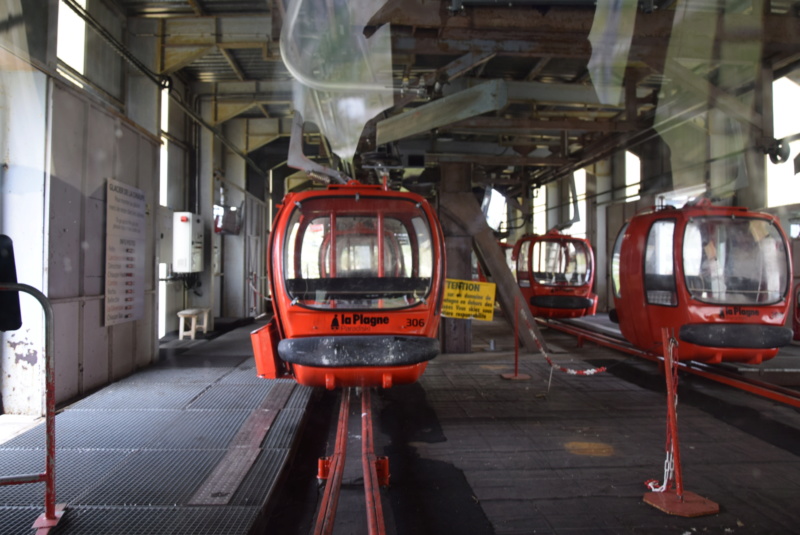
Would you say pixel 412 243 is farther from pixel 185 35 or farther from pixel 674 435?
pixel 185 35

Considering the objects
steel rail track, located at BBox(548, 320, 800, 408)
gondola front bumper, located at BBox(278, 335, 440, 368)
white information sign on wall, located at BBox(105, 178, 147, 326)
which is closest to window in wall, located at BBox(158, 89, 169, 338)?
white information sign on wall, located at BBox(105, 178, 147, 326)

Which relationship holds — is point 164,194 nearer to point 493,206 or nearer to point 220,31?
point 220,31

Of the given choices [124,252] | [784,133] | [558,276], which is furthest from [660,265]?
[124,252]

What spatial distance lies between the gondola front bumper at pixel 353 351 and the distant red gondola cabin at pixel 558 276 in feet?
25.2

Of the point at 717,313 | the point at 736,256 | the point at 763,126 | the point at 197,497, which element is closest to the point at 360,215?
the point at 197,497

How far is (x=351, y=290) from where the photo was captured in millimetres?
4484

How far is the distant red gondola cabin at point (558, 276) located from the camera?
36.0 feet

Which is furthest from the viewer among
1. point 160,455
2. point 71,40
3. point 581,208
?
point 581,208

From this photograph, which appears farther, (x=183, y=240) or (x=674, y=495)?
(x=183, y=240)

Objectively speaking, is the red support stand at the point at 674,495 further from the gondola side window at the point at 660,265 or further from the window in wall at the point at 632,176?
the window in wall at the point at 632,176

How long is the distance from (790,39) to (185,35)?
793 cm

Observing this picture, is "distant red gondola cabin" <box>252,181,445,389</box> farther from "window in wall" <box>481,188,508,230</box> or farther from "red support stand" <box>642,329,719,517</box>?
"window in wall" <box>481,188,508,230</box>

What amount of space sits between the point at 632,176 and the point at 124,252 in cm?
1374

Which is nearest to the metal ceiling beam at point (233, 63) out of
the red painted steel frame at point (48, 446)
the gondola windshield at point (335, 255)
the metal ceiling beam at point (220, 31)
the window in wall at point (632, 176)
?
the metal ceiling beam at point (220, 31)
